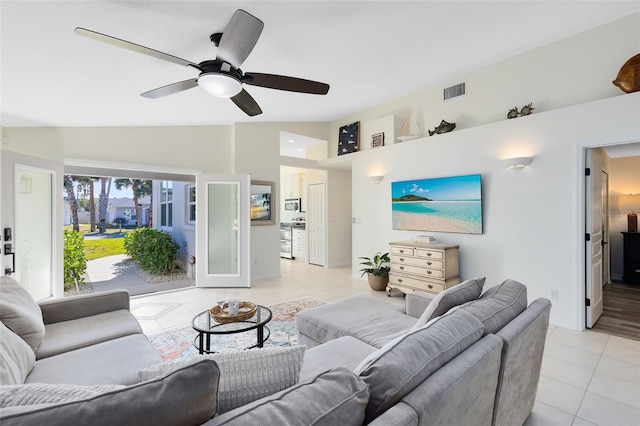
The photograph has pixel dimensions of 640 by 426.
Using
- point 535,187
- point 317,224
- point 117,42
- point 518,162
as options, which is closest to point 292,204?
point 317,224

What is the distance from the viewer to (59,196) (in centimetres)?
388

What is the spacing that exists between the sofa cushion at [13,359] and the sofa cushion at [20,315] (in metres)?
0.16

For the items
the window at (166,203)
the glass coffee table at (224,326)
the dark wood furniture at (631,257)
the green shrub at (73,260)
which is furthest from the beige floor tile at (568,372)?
the window at (166,203)

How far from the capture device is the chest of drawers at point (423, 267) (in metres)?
4.06

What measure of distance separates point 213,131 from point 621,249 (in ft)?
24.7

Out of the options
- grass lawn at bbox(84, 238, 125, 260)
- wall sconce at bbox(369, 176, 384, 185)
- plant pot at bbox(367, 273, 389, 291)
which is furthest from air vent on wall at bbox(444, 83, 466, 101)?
grass lawn at bbox(84, 238, 125, 260)

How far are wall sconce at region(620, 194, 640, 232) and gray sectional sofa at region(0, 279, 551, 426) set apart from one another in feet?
17.0

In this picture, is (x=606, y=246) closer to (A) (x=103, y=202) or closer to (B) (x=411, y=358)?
(B) (x=411, y=358)

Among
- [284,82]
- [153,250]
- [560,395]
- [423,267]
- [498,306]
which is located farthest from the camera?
[153,250]

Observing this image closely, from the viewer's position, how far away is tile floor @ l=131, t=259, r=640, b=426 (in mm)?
1988

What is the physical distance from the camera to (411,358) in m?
1.10

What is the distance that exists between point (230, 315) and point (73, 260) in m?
4.57

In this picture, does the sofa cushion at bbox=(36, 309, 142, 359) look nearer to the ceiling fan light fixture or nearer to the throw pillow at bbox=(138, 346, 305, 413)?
the throw pillow at bbox=(138, 346, 305, 413)

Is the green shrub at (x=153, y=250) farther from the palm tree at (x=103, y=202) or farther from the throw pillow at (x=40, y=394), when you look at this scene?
the throw pillow at (x=40, y=394)
